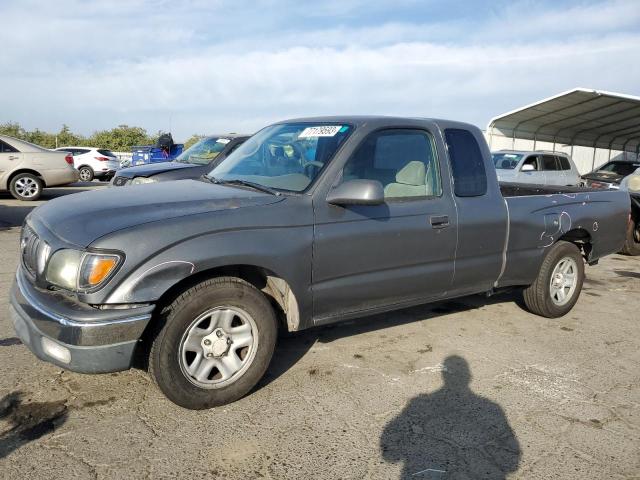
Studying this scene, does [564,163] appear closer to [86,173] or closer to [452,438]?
[452,438]

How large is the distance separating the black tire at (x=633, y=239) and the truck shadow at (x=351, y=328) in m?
4.21

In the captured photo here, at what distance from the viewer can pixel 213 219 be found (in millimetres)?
3031

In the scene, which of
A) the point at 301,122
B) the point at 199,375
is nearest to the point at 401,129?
the point at 301,122

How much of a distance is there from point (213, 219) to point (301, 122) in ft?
5.23

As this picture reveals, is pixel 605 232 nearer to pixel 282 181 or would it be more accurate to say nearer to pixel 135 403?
pixel 282 181

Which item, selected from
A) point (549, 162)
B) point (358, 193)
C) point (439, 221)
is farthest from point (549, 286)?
point (549, 162)

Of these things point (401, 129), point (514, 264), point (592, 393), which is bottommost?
point (592, 393)

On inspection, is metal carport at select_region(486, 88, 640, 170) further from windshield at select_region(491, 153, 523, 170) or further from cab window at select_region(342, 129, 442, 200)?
cab window at select_region(342, 129, 442, 200)

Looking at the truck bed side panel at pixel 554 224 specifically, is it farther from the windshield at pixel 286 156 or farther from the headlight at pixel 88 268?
the headlight at pixel 88 268

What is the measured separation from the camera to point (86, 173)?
20609mm

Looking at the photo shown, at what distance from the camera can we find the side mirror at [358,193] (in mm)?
3293

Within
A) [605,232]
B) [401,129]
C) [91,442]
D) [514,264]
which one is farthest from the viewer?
[605,232]

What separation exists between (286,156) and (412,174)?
956 millimetres

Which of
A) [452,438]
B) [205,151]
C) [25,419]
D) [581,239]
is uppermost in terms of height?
[205,151]
